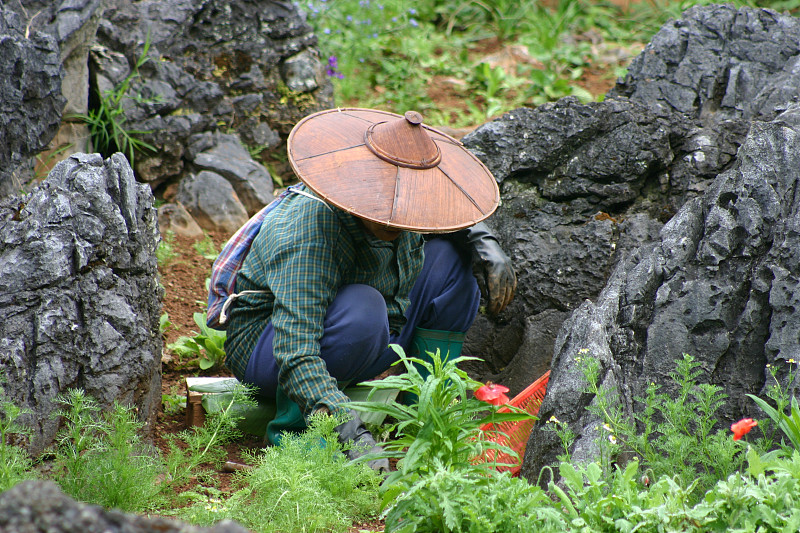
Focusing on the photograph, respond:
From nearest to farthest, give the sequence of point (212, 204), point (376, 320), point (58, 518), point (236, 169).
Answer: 1. point (58, 518)
2. point (376, 320)
3. point (212, 204)
4. point (236, 169)

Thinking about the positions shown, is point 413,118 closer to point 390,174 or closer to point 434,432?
point 390,174

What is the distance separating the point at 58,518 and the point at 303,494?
3.94ft

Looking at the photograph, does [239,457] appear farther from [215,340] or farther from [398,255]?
[398,255]

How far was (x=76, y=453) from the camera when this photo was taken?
2.29 m

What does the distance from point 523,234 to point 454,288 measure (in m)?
0.55

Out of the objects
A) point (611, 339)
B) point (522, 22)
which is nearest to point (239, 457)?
point (611, 339)

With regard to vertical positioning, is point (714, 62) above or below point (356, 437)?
above

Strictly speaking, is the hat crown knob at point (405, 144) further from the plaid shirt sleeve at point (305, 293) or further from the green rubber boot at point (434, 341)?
the green rubber boot at point (434, 341)

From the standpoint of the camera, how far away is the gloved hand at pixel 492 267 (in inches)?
135

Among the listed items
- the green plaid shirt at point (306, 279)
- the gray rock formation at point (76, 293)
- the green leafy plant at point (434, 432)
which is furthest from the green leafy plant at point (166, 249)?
the green leafy plant at point (434, 432)

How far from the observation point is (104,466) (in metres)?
2.21

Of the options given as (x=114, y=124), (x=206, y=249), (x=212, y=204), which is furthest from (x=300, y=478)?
(x=114, y=124)

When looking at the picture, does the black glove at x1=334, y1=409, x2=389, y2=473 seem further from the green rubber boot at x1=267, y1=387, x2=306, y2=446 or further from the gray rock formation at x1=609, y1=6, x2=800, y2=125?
the gray rock formation at x1=609, y1=6, x2=800, y2=125

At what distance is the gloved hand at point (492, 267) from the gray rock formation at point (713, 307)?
2.10 feet
